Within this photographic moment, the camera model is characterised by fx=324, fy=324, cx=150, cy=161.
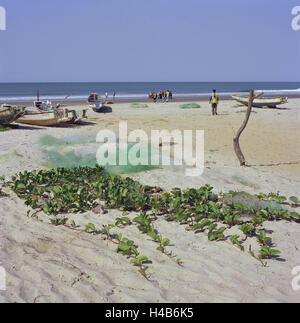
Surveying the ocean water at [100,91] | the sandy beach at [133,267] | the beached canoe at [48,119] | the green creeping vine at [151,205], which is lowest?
the sandy beach at [133,267]

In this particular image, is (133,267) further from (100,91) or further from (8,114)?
(100,91)

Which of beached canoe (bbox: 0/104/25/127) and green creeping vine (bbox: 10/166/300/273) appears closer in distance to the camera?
green creeping vine (bbox: 10/166/300/273)

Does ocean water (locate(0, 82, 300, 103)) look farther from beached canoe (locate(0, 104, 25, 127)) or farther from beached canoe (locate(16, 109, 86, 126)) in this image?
beached canoe (locate(0, 104, 25, 127))

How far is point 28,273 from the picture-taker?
3.87 meters

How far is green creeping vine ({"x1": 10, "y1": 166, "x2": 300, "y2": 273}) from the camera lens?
192 inches

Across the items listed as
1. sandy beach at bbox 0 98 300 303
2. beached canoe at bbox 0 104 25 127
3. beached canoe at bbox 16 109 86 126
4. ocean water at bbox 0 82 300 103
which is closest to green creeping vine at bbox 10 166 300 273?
sandy beach at bbox 0 98 300 303

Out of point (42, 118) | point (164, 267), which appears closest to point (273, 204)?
point (164, 267)

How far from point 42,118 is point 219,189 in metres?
10.7

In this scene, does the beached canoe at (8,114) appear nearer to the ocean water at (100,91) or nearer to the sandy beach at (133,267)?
the sandy beach at (133,267)

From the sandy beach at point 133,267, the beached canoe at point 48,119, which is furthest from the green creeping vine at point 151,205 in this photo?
the beached canoe at point 48,119

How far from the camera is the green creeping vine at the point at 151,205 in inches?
192

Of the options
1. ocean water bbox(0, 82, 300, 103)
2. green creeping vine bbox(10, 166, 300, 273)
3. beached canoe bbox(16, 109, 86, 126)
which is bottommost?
green creeping vine bbox(10, 166, 300, 273)

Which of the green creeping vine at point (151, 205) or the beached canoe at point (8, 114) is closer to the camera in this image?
the green creeping vine at point (151, 205)
